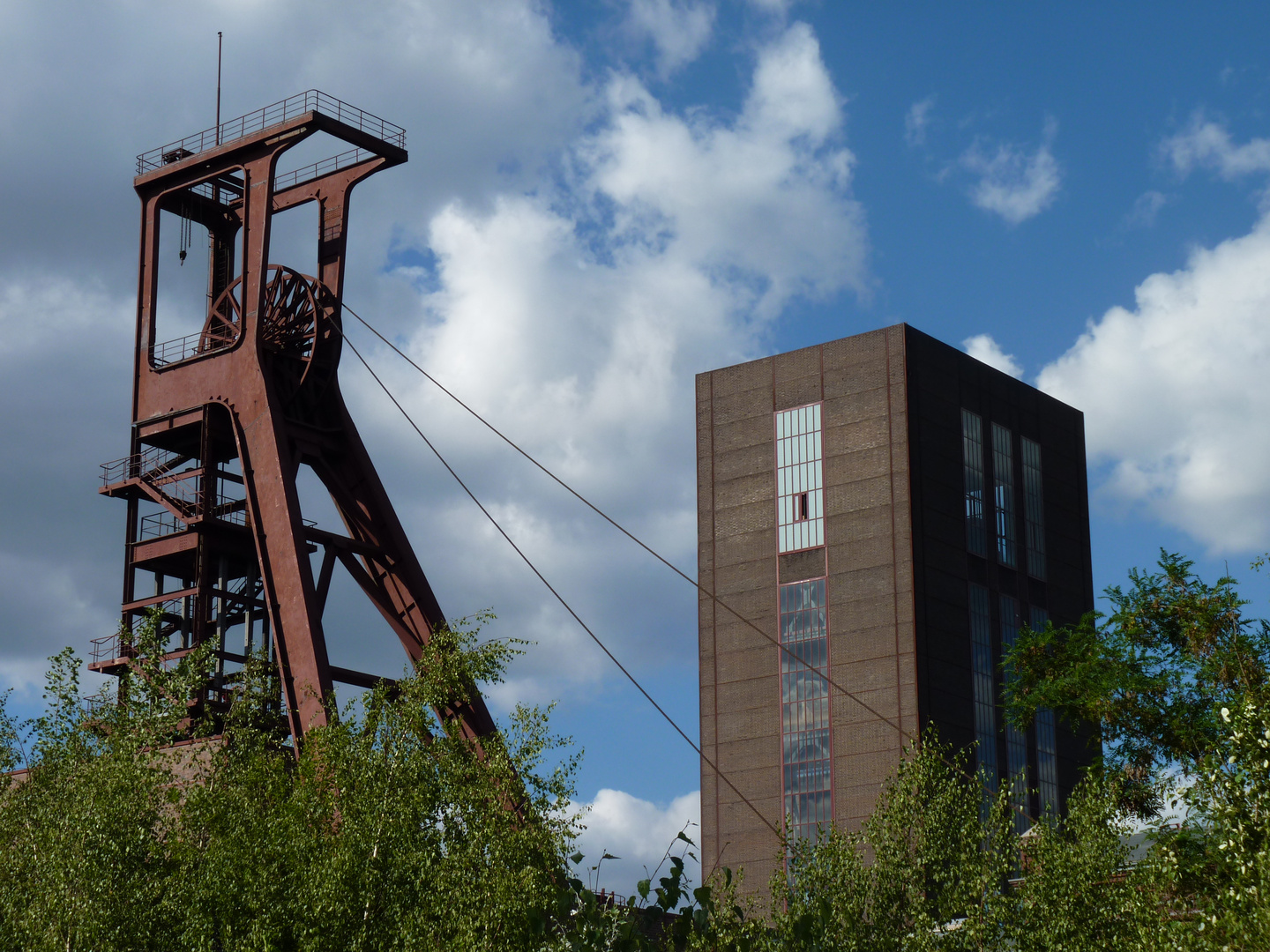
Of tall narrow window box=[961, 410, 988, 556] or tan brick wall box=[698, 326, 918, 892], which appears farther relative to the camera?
tall narrow window box=[961, 410, 988, 556]

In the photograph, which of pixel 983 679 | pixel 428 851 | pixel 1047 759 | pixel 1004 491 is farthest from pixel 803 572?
pixel 428 851

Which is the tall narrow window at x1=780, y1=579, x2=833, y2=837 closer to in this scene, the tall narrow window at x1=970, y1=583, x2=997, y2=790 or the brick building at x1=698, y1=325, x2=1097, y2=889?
the brick building at x1=698, y1=325, x2=1097, y2=889

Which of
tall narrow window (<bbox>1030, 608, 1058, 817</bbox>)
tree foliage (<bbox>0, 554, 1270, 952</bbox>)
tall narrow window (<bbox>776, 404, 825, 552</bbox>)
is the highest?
tall narrow window (<bbox>776, 404, 825, 552</bbox>)

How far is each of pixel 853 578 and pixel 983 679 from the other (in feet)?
23.4

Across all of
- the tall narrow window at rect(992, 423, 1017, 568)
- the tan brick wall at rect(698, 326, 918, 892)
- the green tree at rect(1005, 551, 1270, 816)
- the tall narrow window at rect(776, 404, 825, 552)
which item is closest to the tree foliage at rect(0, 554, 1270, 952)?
the green tree at rect(1005, 551, 1270, 816)

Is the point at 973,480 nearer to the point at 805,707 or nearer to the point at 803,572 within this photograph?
the point at 803,572

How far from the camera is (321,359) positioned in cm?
3709

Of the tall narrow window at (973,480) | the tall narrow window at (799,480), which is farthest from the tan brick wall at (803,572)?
the tall narrow window at (973,480)

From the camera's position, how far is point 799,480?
238ft

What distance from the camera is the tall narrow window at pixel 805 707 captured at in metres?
68.2

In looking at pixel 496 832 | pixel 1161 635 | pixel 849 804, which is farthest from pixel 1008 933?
pixel 849 804

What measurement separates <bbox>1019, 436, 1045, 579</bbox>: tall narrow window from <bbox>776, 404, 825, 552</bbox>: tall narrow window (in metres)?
11.4

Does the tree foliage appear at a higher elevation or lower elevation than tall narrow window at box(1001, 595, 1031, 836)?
lower

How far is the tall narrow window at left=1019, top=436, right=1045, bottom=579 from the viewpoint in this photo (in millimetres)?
77312
